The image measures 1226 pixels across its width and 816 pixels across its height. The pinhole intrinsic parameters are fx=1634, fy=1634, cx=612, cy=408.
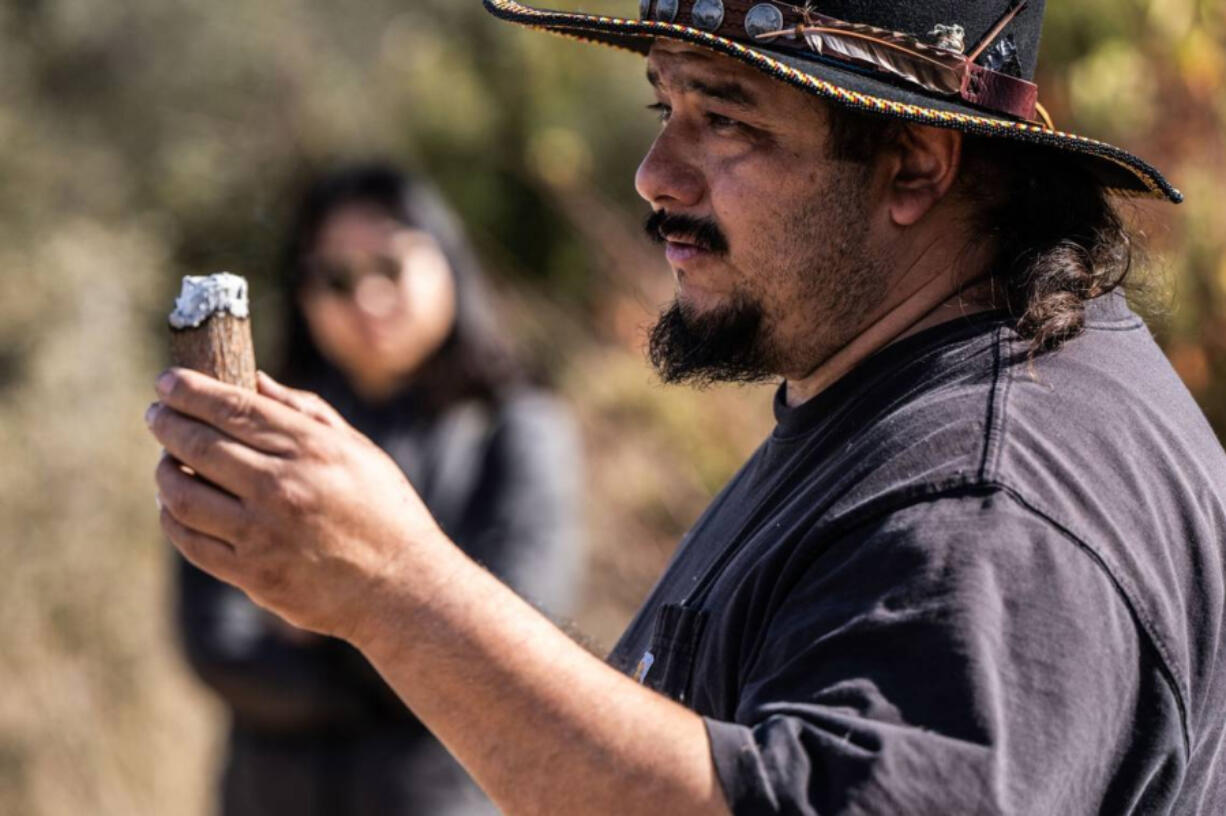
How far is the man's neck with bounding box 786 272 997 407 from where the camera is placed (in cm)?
187

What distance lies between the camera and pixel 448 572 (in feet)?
5.27

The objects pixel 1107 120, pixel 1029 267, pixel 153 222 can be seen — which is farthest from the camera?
pixel 153 222

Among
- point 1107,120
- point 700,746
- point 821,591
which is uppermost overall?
point 1107,120

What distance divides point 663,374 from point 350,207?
7.55 ft

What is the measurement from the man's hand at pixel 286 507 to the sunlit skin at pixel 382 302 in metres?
2.54

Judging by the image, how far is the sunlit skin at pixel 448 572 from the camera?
1491 millimetres

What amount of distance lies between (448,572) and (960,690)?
0.50 m

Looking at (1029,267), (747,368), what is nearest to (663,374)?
(747,368)

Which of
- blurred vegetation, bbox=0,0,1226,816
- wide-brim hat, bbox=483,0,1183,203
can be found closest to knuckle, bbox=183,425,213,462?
wide-brim hat, bbox=483,0,1183,203

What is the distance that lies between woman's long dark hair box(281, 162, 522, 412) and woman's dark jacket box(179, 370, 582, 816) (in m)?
0.06

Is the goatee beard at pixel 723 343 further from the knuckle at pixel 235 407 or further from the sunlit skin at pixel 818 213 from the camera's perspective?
the knuckle at pixel 235 407

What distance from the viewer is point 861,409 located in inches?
72.8

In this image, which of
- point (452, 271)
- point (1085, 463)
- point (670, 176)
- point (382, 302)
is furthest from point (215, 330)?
point (452, 271)

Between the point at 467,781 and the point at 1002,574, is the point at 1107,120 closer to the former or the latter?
the point at 467,781
